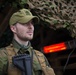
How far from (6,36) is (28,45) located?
3.67m

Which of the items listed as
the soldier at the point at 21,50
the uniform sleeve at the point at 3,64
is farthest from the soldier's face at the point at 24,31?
the uniform sleeve at the point at 3,64

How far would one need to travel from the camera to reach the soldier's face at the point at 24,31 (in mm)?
2715

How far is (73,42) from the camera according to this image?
15.5 feet

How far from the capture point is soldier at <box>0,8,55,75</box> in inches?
105

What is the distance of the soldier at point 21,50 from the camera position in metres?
2.66

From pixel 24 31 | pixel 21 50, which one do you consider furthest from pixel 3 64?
pixel 24 31

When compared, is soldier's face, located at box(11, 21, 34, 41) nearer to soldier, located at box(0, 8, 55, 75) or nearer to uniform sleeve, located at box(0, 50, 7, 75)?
soldier, located at box(0, 8, 55, 75)

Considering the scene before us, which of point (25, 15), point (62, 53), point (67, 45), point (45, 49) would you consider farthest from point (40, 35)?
point (25, 15)

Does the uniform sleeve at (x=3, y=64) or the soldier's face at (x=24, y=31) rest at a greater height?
the soldier's face at (x=24, y=31)

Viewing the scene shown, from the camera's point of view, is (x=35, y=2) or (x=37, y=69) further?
(x=35, y=2)

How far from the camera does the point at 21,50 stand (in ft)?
8.95

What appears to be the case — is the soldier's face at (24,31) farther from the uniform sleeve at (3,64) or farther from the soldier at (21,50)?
the uniform sleeve at (3,64)

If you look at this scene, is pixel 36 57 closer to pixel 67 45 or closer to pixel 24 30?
pixel 24 30

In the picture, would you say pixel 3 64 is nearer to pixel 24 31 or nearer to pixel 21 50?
pixel 21 50
